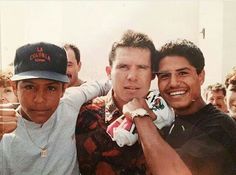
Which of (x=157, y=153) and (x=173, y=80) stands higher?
(x=173, y=80)

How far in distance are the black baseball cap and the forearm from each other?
0.91 ft

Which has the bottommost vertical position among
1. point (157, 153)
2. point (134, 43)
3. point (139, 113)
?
point (157, 153)

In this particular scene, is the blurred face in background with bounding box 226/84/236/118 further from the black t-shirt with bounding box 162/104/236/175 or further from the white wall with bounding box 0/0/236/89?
the black t-shirt with bounding box 162/104/236/175

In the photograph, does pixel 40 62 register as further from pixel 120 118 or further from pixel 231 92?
pixel 231 92

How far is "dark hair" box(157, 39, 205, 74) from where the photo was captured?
985 millimetres

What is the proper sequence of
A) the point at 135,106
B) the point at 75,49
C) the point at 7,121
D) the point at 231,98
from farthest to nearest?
1. the point at 231,98
2. the point at 75,49
3. the point at 135,106
4. the point at 7,121

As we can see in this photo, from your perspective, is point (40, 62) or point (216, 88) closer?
point (40, 62)

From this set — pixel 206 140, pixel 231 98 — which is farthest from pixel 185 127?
pixel 231 98

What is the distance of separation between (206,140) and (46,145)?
47 cm

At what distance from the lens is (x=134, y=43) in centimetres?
98

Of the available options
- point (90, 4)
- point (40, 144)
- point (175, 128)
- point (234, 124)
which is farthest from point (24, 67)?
point (234, 124)

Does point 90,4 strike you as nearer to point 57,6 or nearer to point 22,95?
point 57,6

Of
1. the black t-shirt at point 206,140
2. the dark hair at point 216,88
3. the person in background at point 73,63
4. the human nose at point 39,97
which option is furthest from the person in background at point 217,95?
the human nose at point 39,97

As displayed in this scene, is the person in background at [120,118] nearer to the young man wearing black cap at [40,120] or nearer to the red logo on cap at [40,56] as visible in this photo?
the young man wearing black cap at [40,120]
